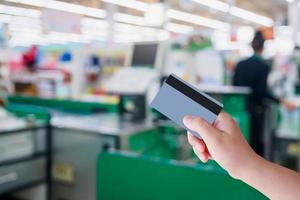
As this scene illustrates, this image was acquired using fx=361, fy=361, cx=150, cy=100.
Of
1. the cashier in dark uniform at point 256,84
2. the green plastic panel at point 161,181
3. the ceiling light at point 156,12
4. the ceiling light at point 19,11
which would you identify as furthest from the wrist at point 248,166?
the cashier in dark uniform at point 256,84

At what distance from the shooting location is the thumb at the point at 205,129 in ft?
2.00

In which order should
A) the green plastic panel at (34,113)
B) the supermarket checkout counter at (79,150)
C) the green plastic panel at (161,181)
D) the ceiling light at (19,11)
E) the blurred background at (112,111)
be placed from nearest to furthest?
the green plastic panel at (161,181)
the ceiling light at (19,11)
the blurred background at (112,111)
the supermarket checkout counter at (79,150)
the green plastic panel at (34,113)

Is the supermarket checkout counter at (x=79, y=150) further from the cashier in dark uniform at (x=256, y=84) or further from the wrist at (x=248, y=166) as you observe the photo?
the cashier in dark uniform at (x=256, y=84)

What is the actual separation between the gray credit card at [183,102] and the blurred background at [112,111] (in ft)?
1.72

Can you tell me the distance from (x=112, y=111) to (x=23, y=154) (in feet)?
3.51

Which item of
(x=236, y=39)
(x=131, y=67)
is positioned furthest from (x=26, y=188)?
(x=236, y=39)

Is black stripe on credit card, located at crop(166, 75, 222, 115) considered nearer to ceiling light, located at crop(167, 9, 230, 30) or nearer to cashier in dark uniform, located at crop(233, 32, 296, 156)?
ceiling light, located at crop(167, 9, 230, 30)

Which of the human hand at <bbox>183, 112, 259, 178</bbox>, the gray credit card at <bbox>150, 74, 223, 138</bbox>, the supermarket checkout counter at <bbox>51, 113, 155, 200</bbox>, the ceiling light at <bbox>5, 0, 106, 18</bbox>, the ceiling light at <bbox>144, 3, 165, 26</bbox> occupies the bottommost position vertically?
the supermarket checkout counter at <bbox>51, 113, 155, 200</bbox>

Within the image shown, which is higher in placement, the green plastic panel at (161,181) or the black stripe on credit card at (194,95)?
the black stripe on credit card at (194,95)

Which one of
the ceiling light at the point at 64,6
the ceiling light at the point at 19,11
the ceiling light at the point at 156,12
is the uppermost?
the ceiling light at the point at 156,12

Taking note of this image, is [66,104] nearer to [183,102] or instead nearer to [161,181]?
[161,181]

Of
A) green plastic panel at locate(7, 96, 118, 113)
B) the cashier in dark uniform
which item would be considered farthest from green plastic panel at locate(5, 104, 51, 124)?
the cashier in dark uniform

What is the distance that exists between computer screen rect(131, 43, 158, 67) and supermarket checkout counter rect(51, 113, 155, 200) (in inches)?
16.3

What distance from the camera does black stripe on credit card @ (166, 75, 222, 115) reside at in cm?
66
